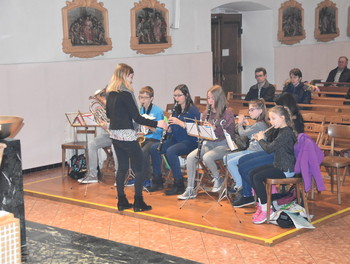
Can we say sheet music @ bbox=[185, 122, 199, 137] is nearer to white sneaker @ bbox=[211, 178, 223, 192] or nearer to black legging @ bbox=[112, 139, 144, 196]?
black legging @ bbox=[112, 139, 144, 196]

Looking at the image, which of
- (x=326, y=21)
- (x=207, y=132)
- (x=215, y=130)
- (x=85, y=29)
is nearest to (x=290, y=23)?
(x=326, y=21)

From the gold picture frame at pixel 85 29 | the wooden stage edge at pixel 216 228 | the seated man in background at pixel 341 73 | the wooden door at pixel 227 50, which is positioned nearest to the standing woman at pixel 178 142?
the wooden stage edge at pixel 216 228

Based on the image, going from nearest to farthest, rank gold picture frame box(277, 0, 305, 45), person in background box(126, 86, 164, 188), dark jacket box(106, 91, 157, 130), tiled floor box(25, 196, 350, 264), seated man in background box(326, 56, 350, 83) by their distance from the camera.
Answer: tiled floor box(25, 196, 350, 264) → dark jacket box(106, 91, 157, 130) → person in background box(126, 86, 164, 188) → seated man in background box(326, 56, 350, 83) → gold picture frame box(277, 0, 305, 45)

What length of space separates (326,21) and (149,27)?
6.07 metres

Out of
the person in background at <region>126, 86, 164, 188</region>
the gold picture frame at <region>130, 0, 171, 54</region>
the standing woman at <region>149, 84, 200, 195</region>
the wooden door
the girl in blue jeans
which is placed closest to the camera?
the girl in blue jeans

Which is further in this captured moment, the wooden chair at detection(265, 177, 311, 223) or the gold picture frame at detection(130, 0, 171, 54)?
the gold picture frame at detection(130, 0, 171, 54)

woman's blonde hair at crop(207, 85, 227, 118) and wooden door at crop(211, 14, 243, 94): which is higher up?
wooden door at crop(211, 14, 243, 94)

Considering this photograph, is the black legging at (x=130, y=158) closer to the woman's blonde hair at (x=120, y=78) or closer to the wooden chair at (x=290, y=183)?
the woman's blonde hair at (x=120, y=78)

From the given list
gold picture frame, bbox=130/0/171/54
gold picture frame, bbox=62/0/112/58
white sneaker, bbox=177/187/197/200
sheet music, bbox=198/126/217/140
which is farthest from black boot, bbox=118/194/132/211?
gold picture frame, bbox=130/0/171/54

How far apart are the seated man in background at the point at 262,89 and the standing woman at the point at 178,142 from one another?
3.08 metres

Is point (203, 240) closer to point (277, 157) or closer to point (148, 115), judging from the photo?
point (277, 157)

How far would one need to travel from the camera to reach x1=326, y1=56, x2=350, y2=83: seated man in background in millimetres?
13773

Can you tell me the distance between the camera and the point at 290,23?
587 inches

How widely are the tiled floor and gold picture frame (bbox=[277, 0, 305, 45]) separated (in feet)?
26.9
